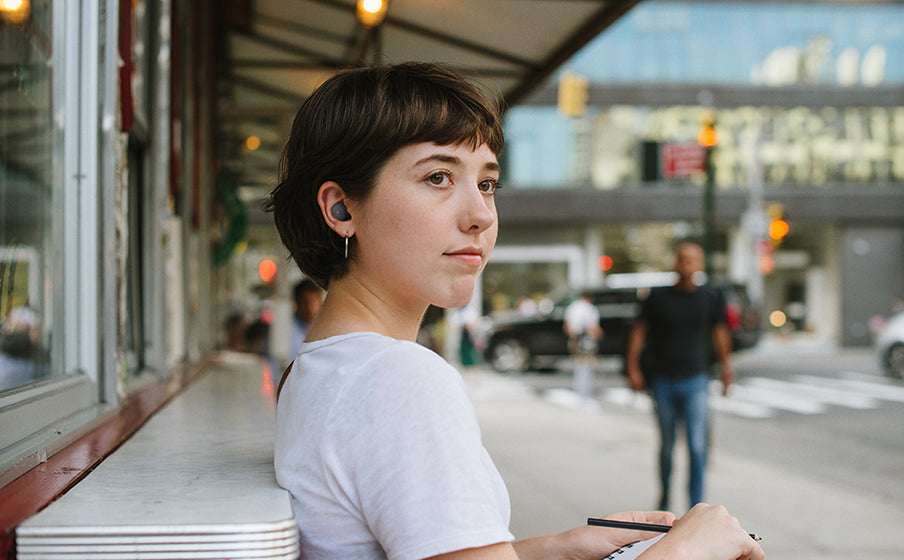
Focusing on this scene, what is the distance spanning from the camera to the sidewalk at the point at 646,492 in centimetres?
625

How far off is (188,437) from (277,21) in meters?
7.47

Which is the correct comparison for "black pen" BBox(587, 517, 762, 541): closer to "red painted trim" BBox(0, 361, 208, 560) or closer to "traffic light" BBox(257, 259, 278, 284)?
"red painted trim" BBox(0, 361, 208, 560)

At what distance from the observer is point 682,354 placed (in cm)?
724

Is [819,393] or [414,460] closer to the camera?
[414,460]

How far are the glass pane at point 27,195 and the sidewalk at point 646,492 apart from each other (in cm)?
386

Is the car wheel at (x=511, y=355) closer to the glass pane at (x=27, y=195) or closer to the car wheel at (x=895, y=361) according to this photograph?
the car wheel at (x=895, y=361)

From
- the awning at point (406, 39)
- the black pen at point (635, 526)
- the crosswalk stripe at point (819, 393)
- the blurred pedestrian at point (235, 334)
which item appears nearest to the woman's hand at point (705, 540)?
the black pen at point (635, 526)

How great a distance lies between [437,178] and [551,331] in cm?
2052

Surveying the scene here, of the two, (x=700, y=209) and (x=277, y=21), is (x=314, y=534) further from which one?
(x=700, y=209)

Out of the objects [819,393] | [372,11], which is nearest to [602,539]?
[372,11]

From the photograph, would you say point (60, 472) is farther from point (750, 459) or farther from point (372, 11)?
point (750, 459)

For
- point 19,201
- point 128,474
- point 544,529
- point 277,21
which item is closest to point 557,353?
point 277,21

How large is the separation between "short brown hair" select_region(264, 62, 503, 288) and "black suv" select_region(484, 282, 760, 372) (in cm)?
1954

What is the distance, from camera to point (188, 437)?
234 centimetres
